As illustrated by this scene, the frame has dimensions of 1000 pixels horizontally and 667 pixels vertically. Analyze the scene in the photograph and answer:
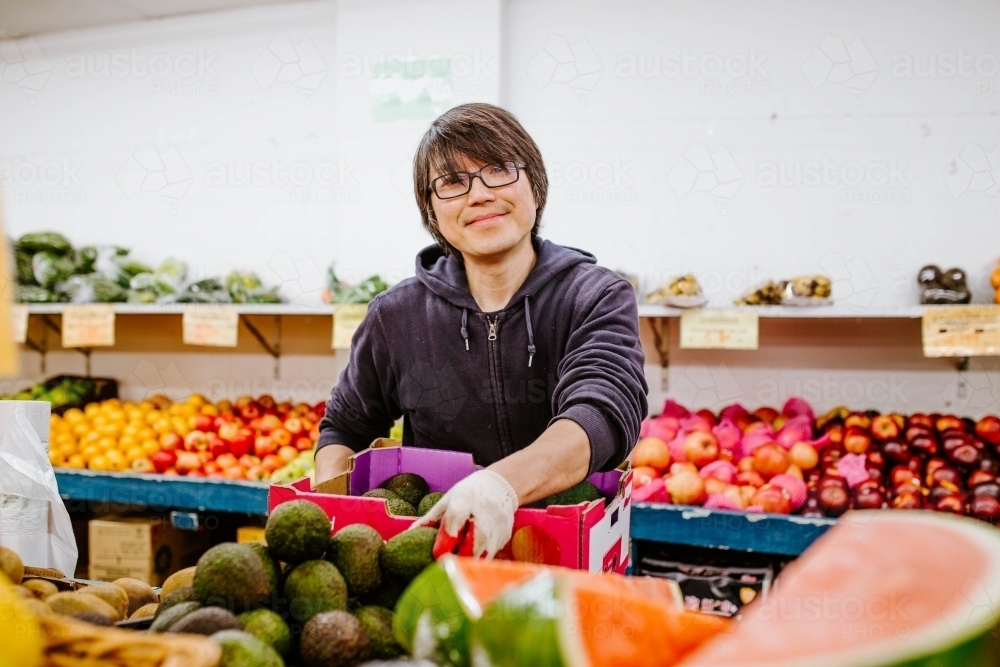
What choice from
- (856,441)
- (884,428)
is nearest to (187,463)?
(856,441)

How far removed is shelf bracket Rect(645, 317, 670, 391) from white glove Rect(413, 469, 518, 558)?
245cm

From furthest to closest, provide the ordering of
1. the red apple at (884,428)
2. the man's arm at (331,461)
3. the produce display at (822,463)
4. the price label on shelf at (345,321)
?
the price label on shelf at (345,321), the red apple at (884,428), the produce display at (822,463), the man's arm at (331,461)

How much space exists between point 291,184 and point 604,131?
1.77 m

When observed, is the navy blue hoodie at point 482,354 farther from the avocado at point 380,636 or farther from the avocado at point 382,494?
the avocado at point 380,636

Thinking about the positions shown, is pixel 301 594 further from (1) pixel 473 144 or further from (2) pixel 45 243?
(2) pixel 45 243

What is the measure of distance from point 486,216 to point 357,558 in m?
0.94

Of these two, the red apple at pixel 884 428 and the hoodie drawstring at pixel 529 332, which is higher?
the hoodie drawstring at pixel 529 332

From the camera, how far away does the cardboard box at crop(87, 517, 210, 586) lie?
3305mm

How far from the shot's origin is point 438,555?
1.09 metres

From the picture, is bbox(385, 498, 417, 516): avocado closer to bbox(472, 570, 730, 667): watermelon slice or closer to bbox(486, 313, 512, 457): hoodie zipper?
bbox(486, 313, 512, 457): hoodie zipper

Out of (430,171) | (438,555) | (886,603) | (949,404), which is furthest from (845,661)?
(949,404)

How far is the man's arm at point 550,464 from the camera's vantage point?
1.29 m

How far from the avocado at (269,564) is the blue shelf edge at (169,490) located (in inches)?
81.4

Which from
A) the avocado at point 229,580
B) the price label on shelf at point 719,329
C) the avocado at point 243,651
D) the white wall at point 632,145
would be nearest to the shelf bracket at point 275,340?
the white wall at point 632,145
